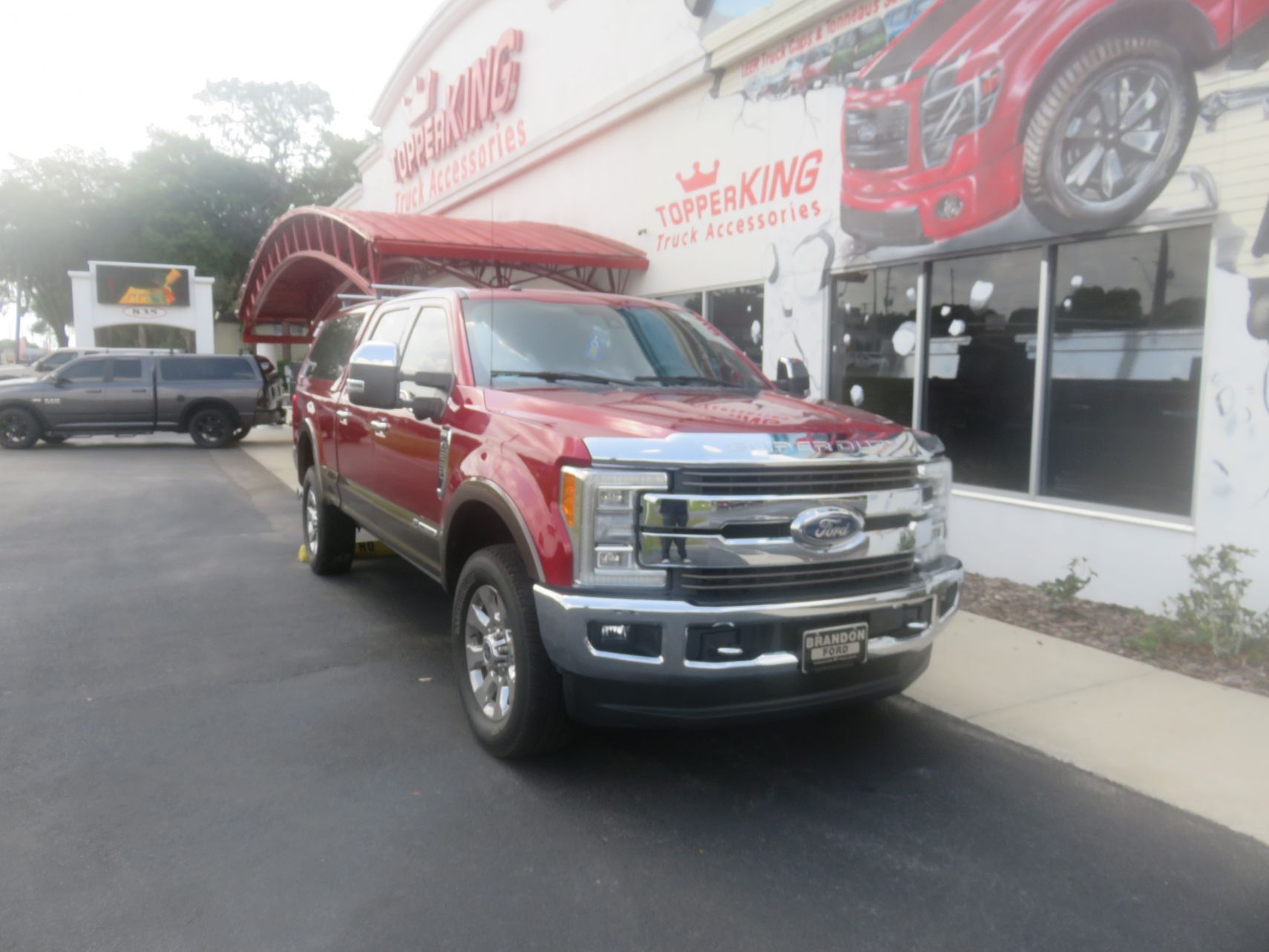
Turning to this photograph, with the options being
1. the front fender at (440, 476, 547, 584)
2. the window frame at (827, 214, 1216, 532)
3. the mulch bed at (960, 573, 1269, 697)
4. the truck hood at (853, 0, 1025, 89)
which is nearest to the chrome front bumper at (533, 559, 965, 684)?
the front fender at (440, 476, 547, 584)

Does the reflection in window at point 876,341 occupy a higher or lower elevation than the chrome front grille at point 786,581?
higher

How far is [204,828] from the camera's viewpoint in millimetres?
3564

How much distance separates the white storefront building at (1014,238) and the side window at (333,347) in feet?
14.7

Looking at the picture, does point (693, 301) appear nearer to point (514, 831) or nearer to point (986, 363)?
point (986, 363)

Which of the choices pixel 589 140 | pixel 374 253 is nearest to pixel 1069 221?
pixel 589 140

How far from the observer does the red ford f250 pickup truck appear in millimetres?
3529

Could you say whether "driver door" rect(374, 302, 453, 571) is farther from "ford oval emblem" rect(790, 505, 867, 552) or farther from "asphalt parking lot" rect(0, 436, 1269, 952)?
"ford oval emblem" rect(790, 505, 867, 552)

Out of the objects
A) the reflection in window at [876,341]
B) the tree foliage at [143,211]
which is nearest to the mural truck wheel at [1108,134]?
the reflection in window at [876,341]

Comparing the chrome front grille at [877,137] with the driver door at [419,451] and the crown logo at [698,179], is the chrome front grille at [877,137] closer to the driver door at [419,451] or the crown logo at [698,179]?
the crown logo at [698,179]

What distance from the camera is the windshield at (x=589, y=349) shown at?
4.83m

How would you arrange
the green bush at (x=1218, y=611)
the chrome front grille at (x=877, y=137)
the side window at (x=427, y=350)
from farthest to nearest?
1. the chrome front grille at (x=877, y=137)
2. the green bush at (x=1218, y=611)
3. the side window at (x=427, y=350)

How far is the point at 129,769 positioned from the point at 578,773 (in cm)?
186

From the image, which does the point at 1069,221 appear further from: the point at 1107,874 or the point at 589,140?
the point at 589,140

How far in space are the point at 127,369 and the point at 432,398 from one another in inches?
663
